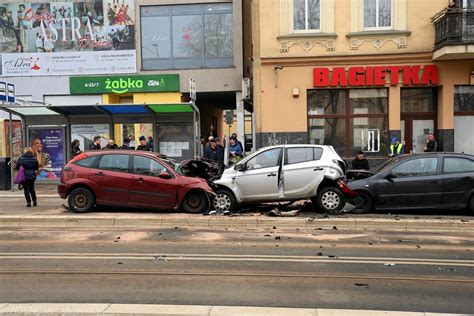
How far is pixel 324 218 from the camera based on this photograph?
990 cm

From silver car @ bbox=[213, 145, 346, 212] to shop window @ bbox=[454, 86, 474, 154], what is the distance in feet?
29.0

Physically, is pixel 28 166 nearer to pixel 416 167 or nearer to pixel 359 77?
pixel 416 167

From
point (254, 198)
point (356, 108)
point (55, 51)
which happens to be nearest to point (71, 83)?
point (55, 51)

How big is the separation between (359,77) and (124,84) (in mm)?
→ 10403

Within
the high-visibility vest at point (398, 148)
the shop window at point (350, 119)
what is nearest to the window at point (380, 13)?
the shop window at point (350, 119)

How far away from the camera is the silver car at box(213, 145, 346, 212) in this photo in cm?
1047

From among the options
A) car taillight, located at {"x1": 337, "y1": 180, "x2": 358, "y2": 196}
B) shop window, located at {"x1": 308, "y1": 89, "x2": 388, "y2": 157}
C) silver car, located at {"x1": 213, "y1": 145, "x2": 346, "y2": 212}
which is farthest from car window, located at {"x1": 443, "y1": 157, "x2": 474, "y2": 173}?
shop window, located at {"x1": 308, "y1": 89, "x2": 388, "y2": 157}

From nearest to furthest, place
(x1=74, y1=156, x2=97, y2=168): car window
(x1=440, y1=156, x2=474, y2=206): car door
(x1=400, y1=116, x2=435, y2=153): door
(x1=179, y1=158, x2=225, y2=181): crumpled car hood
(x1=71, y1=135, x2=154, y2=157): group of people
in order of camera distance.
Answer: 1. (x1=440, y1=156, x2=474, y2=206): car door
2. (x1=74, y1=156, x2=97, y2=168): car window
3. (x1=179, y1=158, x2=225, y2=181): crumpled car hood
4. (x1=71, y1=135, x2=154, y2=157): group of people
5. (x1=400, y1=116, x2=435, y2=153): door

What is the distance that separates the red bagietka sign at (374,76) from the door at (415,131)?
1.44 metres

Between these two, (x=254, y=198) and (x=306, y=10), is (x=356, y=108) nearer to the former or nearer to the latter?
(x=306, y=10)

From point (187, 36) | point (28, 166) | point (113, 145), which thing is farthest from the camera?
point (187, 36)

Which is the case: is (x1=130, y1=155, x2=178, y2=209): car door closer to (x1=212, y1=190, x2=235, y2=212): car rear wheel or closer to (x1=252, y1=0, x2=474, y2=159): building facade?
(x1=212, y1=190, x2=235, y2=212): car rear wheel

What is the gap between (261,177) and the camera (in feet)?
34.7

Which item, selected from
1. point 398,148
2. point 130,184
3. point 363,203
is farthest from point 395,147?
point 130,184
